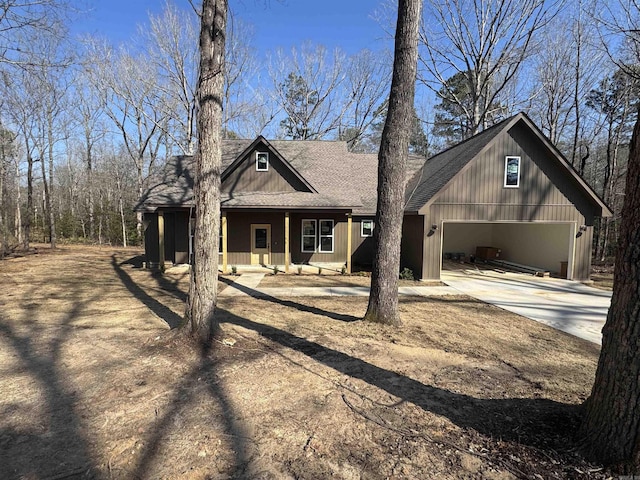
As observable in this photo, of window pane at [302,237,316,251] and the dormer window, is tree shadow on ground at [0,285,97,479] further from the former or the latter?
the dormer window

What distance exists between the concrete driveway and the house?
4.92 feet

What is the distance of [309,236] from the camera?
1606 cm

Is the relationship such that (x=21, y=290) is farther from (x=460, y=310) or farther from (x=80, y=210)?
(x=80, y=210)

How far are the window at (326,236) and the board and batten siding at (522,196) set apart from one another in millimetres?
4993

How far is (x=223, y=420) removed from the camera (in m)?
3.36

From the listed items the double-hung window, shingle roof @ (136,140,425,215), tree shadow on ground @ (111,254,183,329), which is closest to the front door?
shingle roof @ (136,140,425,215)

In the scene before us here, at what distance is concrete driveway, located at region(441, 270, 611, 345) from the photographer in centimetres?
Answer: 755

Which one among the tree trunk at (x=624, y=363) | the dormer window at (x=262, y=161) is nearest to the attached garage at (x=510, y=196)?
the dormer window at (x=262, y=161)

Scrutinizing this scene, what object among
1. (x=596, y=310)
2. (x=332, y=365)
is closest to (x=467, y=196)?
(x=596, y=310)

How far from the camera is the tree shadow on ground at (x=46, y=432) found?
2707 mm

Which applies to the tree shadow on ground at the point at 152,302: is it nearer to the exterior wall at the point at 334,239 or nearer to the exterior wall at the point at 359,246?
the exterior wall at the point at 334,239

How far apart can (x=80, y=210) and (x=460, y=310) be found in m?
38.1

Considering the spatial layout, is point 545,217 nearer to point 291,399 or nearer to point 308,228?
point 308,228

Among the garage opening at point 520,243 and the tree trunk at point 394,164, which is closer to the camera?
the tree trunk at point 394,164
